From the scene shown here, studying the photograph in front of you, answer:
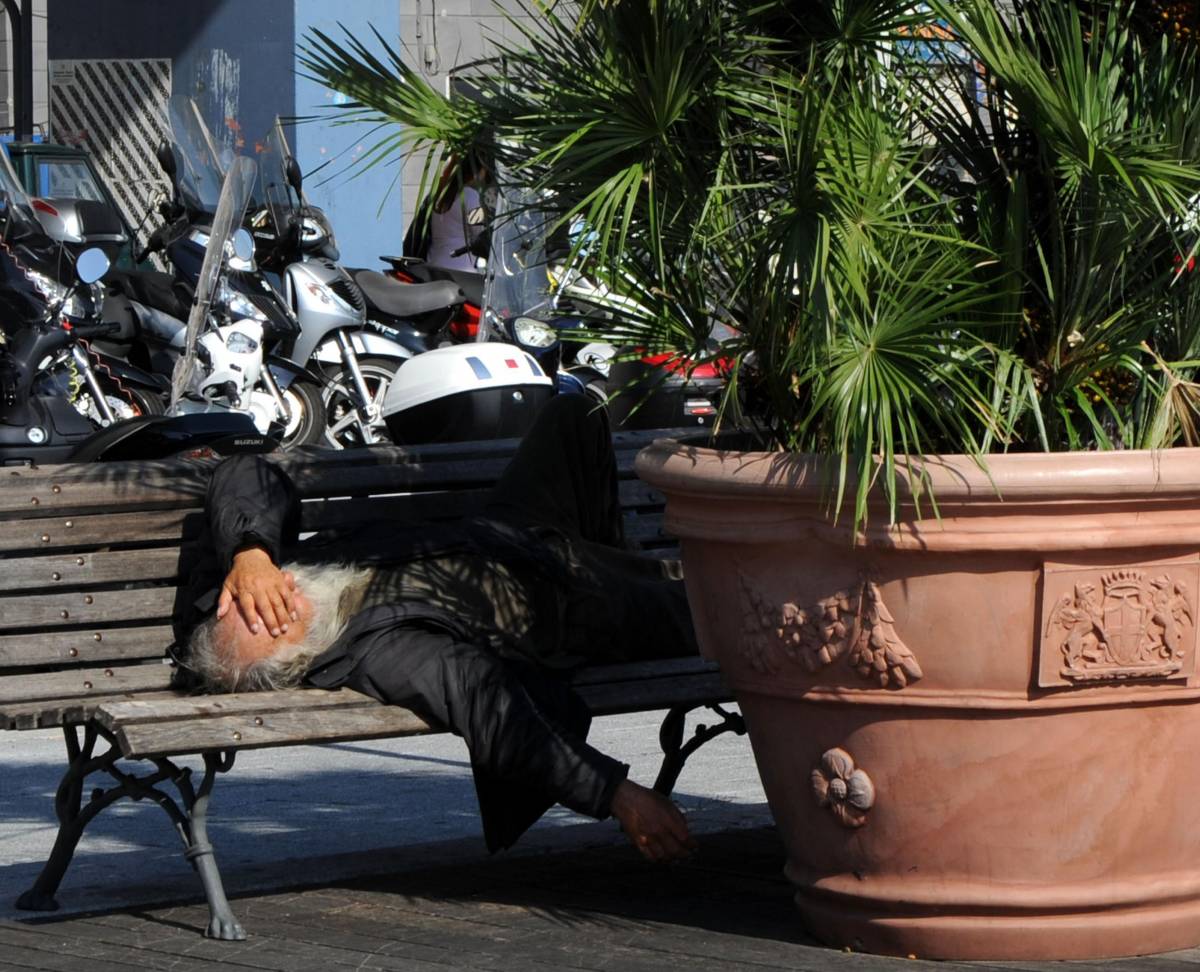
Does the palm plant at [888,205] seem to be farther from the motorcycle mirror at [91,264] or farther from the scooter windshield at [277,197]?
the scooter windshield at [277,197]

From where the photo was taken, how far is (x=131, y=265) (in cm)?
1323

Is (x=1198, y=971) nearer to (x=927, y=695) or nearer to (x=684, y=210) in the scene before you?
(x=927, y=695)

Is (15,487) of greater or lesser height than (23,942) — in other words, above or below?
above

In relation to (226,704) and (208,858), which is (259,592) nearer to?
(226,704)

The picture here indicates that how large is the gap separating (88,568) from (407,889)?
3.01ft

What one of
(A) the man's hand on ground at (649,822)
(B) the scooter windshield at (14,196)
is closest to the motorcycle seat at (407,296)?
(B) the scooter windshield at (14,196)

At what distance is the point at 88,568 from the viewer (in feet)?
14.2

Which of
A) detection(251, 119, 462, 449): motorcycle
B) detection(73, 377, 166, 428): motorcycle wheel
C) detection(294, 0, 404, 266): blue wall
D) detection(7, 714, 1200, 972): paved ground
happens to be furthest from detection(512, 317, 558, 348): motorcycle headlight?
detection(294, 0, 404, 266): blue wall

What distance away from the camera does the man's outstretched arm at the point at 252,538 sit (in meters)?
4.14

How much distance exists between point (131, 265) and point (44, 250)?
3.32 meters

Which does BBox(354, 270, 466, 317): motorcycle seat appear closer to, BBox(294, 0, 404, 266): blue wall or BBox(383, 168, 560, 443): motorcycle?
BBox(294, 0, 404, 266): blue wall

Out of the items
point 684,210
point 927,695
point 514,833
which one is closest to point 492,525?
point 514,833

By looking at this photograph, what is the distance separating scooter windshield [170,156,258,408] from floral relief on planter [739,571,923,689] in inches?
267

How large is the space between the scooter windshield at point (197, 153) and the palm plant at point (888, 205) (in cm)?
776
